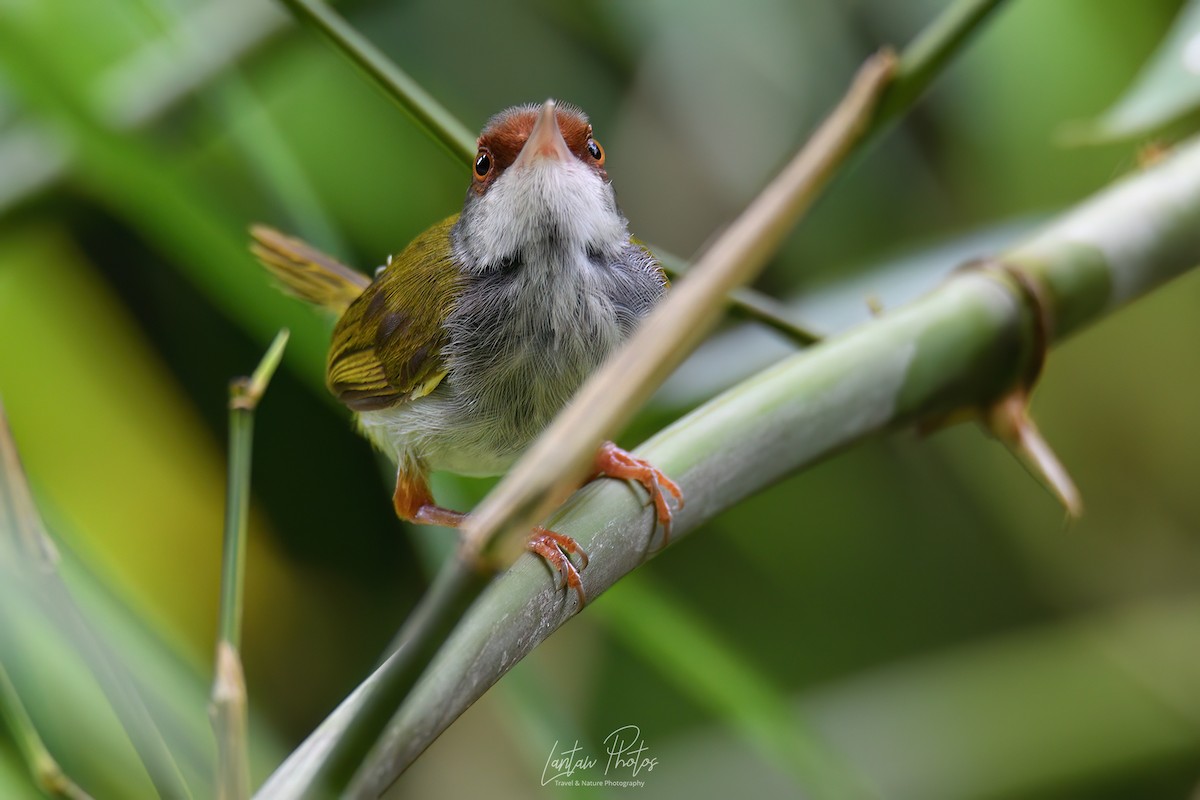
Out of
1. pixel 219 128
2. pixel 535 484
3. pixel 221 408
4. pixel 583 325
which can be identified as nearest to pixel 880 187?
pixel 583 325

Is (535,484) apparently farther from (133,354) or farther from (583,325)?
(133,354)

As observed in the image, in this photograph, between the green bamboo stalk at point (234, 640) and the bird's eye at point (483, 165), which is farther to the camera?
the bird's eye at point (483, 165)

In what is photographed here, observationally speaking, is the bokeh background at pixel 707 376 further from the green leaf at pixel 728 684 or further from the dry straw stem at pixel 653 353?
the dry straw stem at pixel 653 353

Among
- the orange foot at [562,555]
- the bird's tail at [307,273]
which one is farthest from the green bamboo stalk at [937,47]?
the bird's tail at [307,273]

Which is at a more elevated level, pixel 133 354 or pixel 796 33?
pixel 796 33

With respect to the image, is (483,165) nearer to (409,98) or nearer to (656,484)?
(409,98)

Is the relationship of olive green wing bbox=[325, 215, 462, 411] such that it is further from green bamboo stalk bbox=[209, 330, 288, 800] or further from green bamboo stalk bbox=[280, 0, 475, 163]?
green bamboo stalk bbox=[209, 330, 288, 800]
